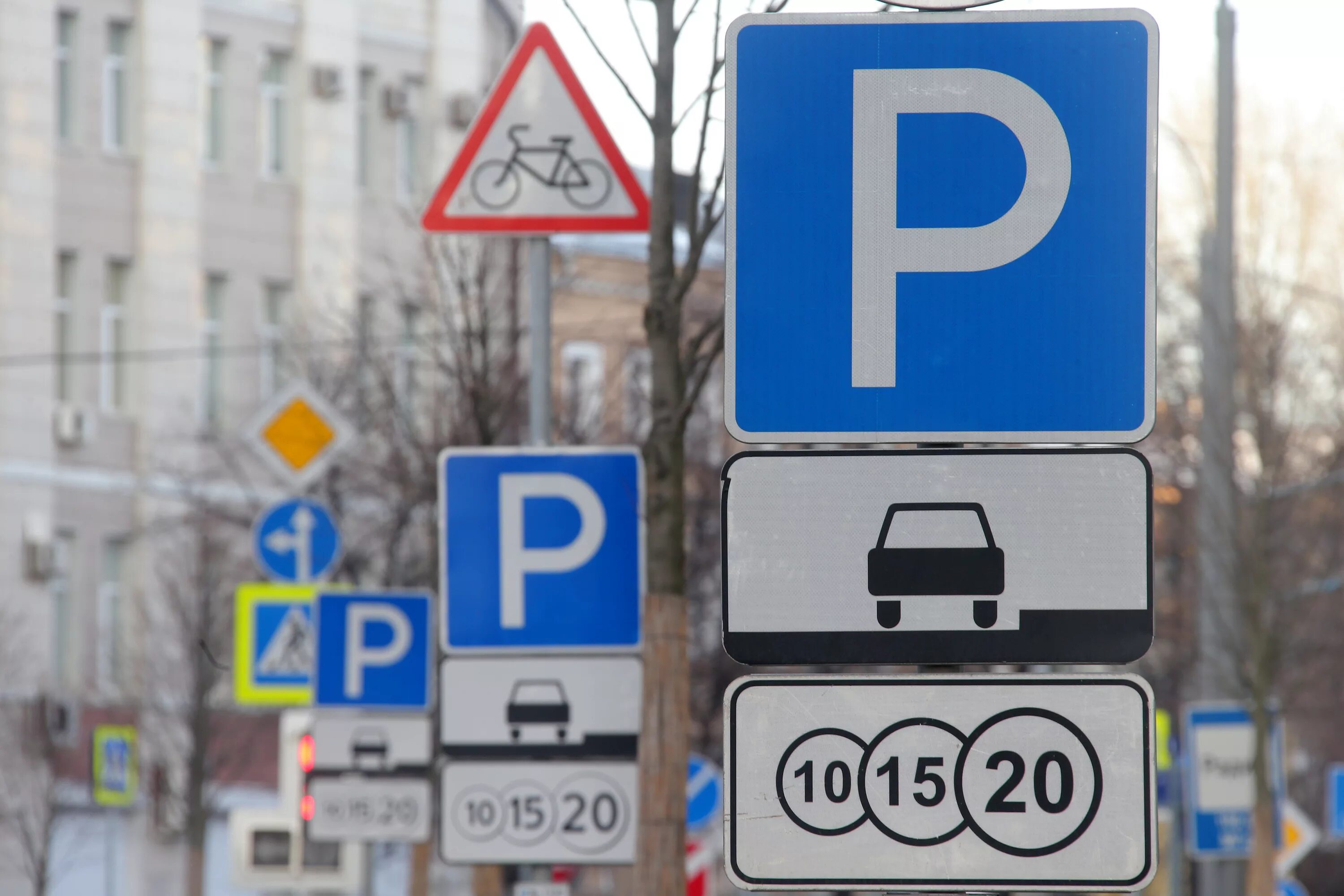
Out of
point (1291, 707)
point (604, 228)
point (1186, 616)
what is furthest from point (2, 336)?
point (604, 228)

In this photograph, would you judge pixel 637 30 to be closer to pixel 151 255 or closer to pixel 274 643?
pixel 274 643

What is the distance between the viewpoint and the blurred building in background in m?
32.6

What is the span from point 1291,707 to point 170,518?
15.5 meters

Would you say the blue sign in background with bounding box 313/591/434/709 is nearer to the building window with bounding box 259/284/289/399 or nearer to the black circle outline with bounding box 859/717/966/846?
the black circle outline with bounding box 859/717/966/846

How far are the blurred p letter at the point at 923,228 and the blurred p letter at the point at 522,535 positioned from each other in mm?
3913

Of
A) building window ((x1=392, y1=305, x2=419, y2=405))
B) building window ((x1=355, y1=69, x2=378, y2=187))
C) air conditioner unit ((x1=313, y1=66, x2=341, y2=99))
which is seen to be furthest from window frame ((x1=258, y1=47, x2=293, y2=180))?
building window ((x1=392, y1=305, x2=419, y2=405))

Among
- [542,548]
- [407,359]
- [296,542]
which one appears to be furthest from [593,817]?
[407,359]

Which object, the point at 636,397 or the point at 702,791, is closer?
the point at 702,791

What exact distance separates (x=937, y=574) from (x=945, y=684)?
6.1 inches

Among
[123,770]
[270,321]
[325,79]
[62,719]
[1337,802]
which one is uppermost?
[325,79]

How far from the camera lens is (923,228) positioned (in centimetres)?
366

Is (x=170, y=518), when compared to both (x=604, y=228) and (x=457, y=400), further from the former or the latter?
(x=604, y=228)

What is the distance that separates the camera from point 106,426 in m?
34.8

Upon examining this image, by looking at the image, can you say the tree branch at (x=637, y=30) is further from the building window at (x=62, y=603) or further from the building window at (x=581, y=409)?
the building window at (x=62, y=603)
